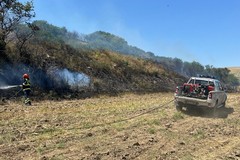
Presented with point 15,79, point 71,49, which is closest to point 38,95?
point 15,79

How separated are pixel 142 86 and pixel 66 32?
39626 millimetres

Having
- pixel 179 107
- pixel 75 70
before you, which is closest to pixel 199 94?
pixel 179 107

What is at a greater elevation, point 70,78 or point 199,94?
point 70,78

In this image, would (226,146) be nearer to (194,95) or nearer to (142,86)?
(194,95)

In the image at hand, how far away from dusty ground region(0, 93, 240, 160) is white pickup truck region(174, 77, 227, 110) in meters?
0.72

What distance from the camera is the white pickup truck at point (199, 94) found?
16250 mm

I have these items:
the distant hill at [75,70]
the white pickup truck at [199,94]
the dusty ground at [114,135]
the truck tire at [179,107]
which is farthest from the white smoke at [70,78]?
the white pickup truck at [199,94]

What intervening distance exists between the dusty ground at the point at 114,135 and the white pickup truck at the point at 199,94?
715 millimetres

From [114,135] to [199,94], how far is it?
24.7ft

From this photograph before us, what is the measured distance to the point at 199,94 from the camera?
16781mm

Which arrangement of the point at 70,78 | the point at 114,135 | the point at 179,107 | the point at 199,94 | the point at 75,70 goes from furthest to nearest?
the point at 75,70
the point at 70,78
the point at 179,107
the point at 199,94
the point at 114,135

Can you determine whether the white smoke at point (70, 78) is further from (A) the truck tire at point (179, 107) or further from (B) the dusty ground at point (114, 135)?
(A) the truck tire at point (179, 107)

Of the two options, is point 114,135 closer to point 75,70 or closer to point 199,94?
point 199,94

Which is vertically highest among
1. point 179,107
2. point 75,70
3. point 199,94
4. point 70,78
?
point 75,70
